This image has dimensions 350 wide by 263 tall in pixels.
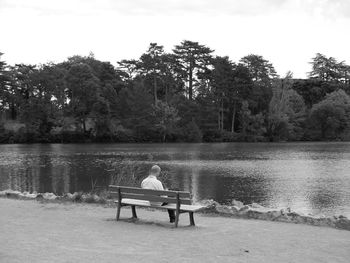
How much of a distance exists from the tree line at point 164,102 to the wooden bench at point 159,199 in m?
61.3

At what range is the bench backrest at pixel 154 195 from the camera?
8.58 m

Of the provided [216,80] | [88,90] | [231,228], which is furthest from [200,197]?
[216,80]

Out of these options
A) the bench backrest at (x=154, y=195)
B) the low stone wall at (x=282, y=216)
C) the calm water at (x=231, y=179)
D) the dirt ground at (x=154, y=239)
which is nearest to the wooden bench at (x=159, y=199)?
the bench backrest at (x=154, y=195)

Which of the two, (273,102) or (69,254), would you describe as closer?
(69,254)

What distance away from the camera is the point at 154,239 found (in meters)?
7.54

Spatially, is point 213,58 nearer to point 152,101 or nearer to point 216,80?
point 216,80

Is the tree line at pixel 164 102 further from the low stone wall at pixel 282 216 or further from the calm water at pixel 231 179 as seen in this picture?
the low stone wall at pixel 282 216

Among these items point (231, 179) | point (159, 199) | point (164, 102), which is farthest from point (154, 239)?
point (164, 102)

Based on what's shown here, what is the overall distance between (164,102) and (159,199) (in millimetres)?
68198

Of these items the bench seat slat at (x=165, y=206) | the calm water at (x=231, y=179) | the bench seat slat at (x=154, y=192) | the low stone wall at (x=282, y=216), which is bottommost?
the calm water at (x=231, y=179)

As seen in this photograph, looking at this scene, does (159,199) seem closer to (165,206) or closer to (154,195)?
(154,195)

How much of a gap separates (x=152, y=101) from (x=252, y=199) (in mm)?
57678

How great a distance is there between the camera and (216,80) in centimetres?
7612

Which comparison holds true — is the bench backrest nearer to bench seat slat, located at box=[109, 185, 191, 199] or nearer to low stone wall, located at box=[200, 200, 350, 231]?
bench seat slat, located at box=[109, 185, 191, 199]
